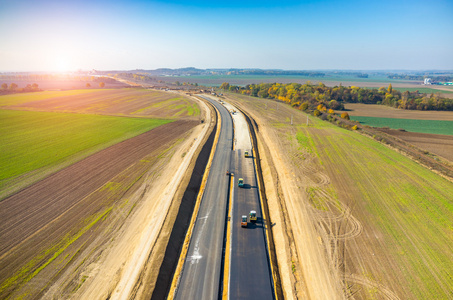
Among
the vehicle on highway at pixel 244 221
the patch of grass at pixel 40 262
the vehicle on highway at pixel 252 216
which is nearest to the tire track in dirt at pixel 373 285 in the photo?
the vehicle on highway at pixel 252 216

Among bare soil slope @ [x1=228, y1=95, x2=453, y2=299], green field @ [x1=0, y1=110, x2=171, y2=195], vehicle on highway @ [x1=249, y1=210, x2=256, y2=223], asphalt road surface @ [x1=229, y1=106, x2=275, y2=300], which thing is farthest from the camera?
green field @ [x1=0, y1=110, x2=171, y2=195]

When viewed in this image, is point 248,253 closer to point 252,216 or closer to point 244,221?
point 244,221

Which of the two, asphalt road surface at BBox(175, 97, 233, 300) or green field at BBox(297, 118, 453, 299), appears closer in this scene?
asphalt road surface at BBox(175, 97, 233, 300)

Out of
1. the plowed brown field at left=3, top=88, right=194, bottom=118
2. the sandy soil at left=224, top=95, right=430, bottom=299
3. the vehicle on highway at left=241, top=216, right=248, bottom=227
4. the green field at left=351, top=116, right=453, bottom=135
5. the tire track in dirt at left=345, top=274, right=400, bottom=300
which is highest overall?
the plowed brown field at left=3, top=88, right=194, bottom=118

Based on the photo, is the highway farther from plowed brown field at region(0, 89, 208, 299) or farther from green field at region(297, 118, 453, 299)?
green field at region(297, 118, 453, 299)

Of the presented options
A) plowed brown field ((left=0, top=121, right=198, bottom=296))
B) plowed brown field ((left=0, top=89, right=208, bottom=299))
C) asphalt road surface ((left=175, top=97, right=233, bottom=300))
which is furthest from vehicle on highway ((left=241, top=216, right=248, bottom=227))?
plowed brown field ((left=0, top=121, right=198, bottom=296))

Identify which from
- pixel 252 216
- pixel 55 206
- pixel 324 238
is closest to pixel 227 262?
pixel 252 216

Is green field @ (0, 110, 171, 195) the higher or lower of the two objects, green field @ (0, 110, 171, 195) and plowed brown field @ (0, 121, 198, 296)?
the higher

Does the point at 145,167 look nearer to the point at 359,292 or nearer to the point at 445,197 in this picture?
the point at 359,292
